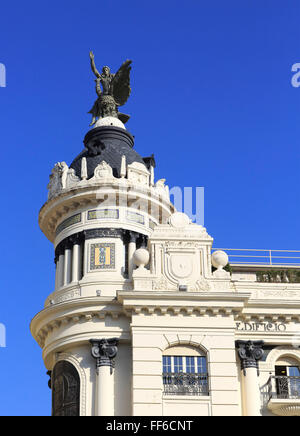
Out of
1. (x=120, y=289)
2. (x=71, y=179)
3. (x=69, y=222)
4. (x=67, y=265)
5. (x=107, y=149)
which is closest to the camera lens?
(x=120, y=289)

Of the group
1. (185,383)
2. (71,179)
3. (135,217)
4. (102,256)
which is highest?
(71,179)

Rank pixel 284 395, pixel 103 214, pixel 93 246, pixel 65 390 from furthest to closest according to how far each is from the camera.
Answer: pixel 103 214, pixel 93 246, pixel 65 390, pixel 284 395

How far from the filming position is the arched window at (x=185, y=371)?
37.3 m

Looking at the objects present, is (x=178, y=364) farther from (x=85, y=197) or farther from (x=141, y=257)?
(x=85, y=197)

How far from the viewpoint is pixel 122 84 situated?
50.5 meters

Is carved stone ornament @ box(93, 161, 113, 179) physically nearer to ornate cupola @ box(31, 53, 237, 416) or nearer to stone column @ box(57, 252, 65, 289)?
ornate cupola @ box(31, 53, 237, 416)

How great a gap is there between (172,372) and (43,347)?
809cm

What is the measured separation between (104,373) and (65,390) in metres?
2.39

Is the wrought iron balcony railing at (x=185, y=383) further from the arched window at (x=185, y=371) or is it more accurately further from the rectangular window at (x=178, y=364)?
the rectangular window at (x=178, y=364)

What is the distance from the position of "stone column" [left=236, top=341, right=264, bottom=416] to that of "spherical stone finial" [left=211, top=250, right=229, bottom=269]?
3890 millimetres

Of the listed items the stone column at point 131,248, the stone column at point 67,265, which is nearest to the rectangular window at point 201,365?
the stone column at point 131,248

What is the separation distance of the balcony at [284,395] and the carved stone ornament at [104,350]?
24.5 feet

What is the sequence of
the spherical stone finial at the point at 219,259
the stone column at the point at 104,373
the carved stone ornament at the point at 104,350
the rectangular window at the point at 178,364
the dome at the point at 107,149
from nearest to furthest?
the stone column at the point at 104,373 < the rectangular window at the point at 178,364 < the carved stone ornament at the point at 104,350 < the spherical stone finial at the point at 219,259 < the dome at the point at 107,149

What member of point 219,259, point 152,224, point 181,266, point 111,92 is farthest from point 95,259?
point 111,92
